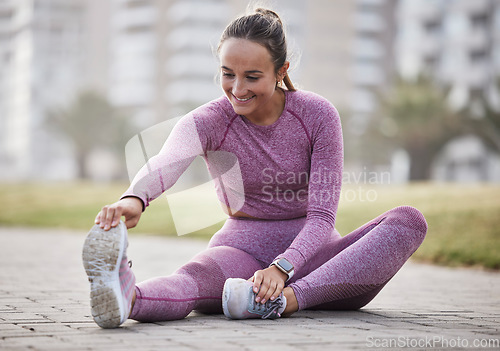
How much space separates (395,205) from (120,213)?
38.8 feet

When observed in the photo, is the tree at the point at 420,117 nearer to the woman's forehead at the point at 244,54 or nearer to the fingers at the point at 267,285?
the woman's forehead at the point at 244,54

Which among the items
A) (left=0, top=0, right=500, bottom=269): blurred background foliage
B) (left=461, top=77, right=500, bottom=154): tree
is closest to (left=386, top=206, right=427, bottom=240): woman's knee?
(left=0, top=0, right=500, bottom=269): blurred background foliage

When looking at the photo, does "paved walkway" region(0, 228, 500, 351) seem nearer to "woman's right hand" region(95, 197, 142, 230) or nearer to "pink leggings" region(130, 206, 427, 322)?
"pink leggings" region(130, 206, 427, 322)

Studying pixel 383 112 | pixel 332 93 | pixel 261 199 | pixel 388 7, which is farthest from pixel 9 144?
pixel 261 199

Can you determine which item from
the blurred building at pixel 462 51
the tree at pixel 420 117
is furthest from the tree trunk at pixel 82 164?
the blurred building at pixel 462 51

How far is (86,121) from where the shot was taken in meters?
36.9

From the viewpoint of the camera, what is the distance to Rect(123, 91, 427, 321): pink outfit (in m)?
3.12

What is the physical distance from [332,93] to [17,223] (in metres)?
58.8

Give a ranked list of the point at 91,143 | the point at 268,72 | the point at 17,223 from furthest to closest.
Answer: the point at 91,143 → the point at 17,223 → the point at 268,72

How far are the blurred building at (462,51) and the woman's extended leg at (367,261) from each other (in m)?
49.1

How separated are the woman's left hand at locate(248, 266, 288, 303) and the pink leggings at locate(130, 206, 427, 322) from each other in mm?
219

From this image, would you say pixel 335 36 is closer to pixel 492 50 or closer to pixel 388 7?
pixel 388 7

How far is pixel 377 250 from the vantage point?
125 inches

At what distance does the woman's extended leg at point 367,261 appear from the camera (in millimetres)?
3172
